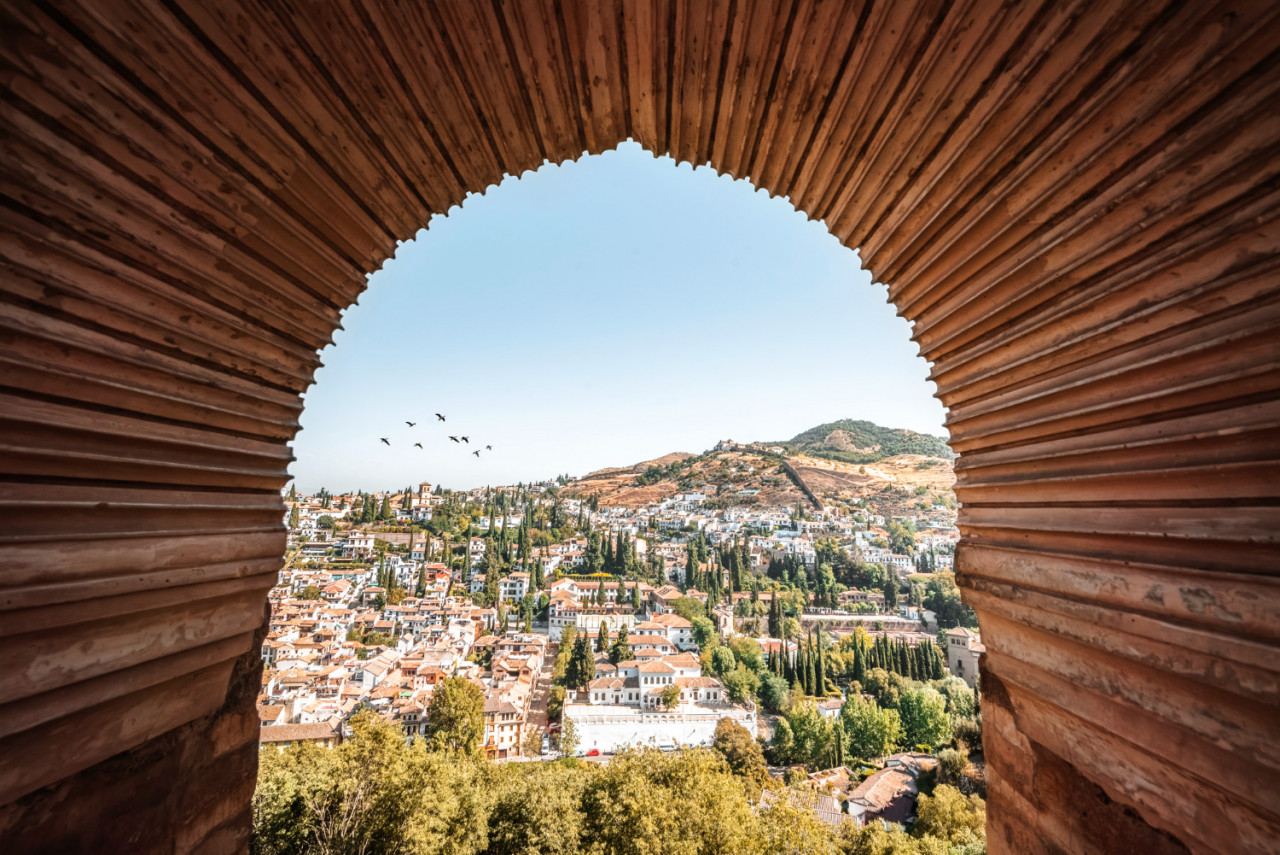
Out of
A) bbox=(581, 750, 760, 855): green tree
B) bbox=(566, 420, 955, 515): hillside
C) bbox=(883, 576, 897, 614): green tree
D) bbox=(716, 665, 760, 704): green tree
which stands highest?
bbox=(566, 420, 955, 515): hillside

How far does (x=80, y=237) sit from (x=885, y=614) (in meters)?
80.3

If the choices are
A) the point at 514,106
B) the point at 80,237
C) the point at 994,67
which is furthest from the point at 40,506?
the point at 994,67

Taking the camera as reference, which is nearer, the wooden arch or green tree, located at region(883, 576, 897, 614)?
the wooden arch

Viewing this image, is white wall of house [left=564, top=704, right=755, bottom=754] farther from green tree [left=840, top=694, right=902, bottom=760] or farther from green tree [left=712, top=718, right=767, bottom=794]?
green tree [left=840, top=694, right=902, bottom=760]

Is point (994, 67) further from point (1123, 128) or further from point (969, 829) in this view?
point (969, 829)

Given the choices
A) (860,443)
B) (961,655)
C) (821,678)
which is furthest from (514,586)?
(860,443)

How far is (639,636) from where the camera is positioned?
51500 millimetres

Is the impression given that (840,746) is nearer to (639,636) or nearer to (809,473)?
(639,636)

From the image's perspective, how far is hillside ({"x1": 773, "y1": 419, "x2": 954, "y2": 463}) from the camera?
477ft

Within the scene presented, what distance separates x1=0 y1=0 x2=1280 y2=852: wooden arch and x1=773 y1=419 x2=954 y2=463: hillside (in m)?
151

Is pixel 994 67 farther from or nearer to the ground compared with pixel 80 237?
farther from the ground

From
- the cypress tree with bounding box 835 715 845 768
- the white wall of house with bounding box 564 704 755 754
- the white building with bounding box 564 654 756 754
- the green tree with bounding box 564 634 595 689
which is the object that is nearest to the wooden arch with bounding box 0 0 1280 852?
the white building with bounding box 564 654 756 754

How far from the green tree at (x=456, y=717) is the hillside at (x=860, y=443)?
420 feet

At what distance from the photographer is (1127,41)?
56.2 inches
